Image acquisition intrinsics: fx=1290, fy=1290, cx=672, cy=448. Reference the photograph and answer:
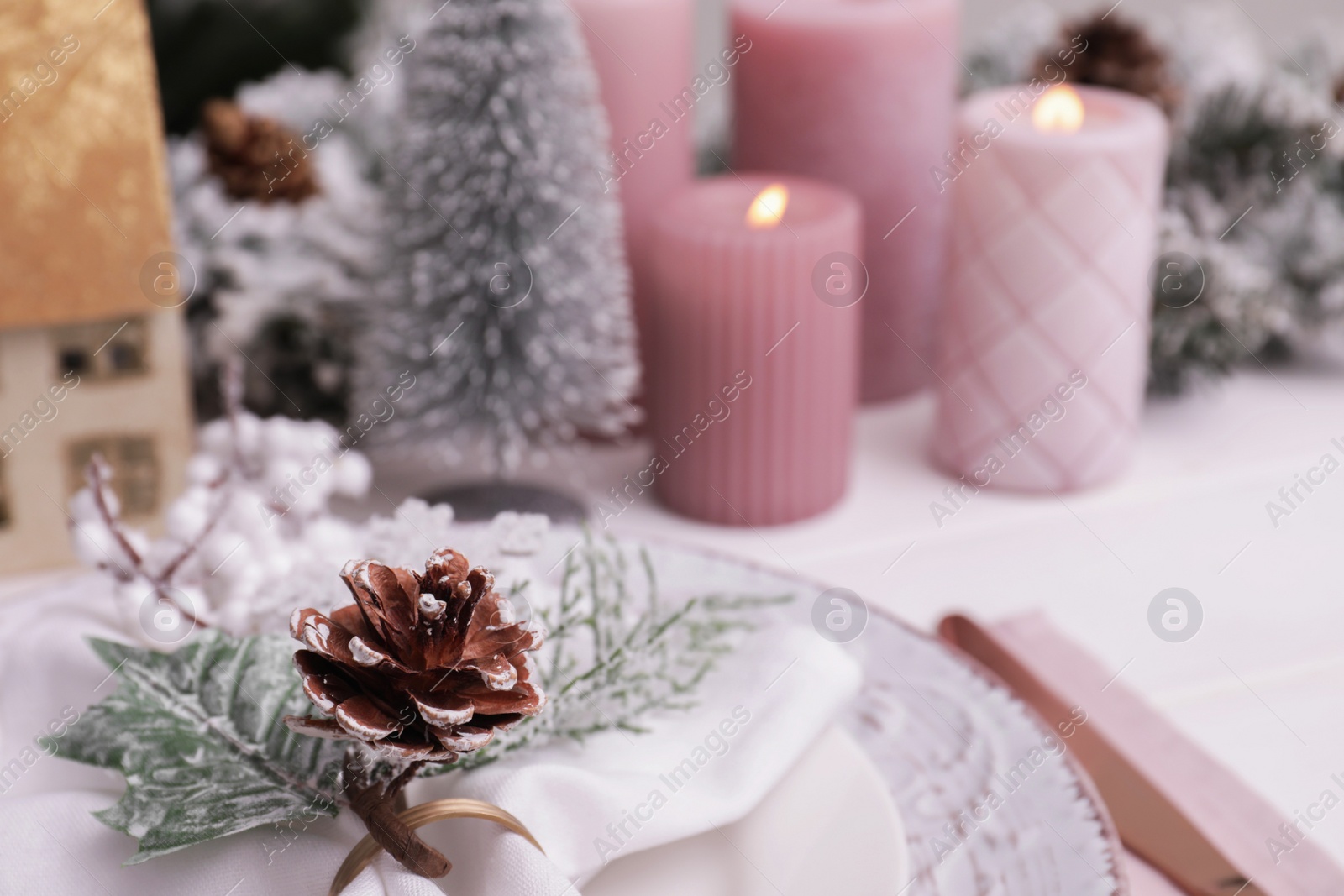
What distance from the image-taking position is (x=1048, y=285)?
0.67 metres

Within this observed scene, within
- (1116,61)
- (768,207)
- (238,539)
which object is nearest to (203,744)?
(238,539)

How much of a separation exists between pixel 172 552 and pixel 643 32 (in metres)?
0.37

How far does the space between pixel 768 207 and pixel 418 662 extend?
0.41 m

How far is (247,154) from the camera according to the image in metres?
0.73

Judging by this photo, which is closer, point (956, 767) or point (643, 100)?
point (956, 767)

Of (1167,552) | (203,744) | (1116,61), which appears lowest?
(1167,552)

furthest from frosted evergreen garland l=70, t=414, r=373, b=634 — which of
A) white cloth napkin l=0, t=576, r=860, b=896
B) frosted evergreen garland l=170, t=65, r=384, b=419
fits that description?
frosted evergreen garland l=170, t=65, r=384, b=419

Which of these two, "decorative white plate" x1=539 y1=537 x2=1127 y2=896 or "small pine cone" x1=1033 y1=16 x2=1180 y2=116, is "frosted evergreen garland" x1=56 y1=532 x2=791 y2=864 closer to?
"decorative white plate" x1=539 y1=537 x2=1127 y2=896

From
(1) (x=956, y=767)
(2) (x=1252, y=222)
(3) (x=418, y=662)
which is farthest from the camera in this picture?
(2) (x=1252, y=222)

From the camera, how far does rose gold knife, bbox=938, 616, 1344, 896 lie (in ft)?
1.36

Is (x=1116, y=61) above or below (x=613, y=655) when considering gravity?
above

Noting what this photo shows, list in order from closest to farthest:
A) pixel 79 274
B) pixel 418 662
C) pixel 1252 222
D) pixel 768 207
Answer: pixel 418 662 → pixel 79 274 → pixel 768 207 → pixel 1252 222

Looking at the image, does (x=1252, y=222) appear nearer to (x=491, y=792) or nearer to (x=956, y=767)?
(x=956, y=767)

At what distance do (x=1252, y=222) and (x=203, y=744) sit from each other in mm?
689
